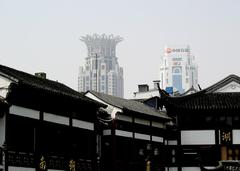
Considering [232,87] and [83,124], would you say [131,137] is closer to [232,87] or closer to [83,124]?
[83,124]

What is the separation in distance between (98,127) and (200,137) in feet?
33.6

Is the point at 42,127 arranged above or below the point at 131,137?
above

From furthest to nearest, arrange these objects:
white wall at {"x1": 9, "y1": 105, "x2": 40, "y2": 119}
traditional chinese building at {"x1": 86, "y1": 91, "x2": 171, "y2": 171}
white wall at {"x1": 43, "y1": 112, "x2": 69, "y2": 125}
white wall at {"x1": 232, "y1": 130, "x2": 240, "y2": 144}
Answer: white wall at {"x1": 232, "y1": 130, "x2": 240, "y2": 144}, traditional chinese building at {"x1": 86, "y1": 91, "x2": 171, "y2": 171}, white wall at {"x1": 43, "y1": 112, "x2": 69, "y2": 125}, white wall at {"x1": 9, "y1": 105, "x2": 40, "y2": 119}

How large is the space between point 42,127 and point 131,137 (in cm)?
1107

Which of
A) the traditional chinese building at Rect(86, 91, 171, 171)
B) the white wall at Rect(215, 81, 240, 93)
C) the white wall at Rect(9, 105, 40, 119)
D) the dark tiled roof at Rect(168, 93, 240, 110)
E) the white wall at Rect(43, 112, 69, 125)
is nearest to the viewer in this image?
the white wall at Rect(9, 105, 40, 119)

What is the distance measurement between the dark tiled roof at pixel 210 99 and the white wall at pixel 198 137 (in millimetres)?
2046

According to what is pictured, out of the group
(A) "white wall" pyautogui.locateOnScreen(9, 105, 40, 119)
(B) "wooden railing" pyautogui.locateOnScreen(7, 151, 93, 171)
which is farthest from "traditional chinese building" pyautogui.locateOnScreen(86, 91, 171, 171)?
(A) "white wall" pyautogui.locateOnScreen(9, 105, 40, 119)

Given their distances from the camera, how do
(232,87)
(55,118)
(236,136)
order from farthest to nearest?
(232,87), (236,136), (55,118)

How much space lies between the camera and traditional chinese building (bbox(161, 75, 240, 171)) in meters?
42.0

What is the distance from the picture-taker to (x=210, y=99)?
43.9 metres

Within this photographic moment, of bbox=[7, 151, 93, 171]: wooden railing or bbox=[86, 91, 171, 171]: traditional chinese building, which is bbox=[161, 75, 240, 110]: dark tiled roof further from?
bbox=[7, 151, 93, 171]: wooden railing

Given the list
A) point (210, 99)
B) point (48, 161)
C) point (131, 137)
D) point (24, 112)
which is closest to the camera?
point (24, 112)

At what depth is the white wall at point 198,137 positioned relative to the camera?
4234 cm

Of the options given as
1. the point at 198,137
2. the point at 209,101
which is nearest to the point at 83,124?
the point at 198,137
